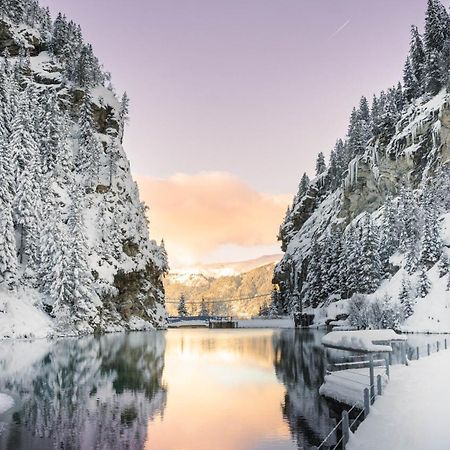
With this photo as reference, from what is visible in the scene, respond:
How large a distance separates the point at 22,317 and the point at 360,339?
4492 centimetres

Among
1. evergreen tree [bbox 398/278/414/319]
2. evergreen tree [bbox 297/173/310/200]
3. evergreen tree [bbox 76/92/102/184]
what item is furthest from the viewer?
evergreen tree [bbox 297/173/310/200]

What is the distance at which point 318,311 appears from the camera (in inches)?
4129

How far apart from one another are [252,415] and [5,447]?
10.2 m

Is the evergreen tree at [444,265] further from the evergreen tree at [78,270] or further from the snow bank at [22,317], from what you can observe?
the snow bank at [22,317]

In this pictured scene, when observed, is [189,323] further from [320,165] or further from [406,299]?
[406,299]

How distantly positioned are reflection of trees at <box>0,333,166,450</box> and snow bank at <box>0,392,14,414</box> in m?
0.47

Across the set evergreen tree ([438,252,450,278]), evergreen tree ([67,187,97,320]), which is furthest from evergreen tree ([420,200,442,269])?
evergreen tree ([67,187,97,320])

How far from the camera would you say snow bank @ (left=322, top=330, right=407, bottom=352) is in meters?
33.4

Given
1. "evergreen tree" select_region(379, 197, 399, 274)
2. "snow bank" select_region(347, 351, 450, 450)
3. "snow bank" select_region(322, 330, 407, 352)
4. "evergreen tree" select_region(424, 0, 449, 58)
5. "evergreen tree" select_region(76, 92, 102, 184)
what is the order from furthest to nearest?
"evergreen tree" select_region(424, 0, 449, 58) → "evergreen tree" select_region(76, 92, 102, 184) → "evergreen tree" select_region(379, 197, 399, 274) → "snow bank" select_region(322, 330, 407, 352) → "snow bank" select_region(347, 351, 450, 450)

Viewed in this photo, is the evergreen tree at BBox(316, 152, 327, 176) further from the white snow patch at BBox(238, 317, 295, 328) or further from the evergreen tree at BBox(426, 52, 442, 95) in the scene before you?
the evergreen tree at BBox(426, 52, 442, 95)

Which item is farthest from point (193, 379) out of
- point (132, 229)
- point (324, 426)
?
point (132, 229)

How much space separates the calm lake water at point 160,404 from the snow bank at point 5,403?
13.7 inches

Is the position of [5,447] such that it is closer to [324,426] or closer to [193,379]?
[324,426]

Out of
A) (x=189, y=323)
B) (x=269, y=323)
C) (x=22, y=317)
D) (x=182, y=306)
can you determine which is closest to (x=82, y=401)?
(x=22, y=317)
